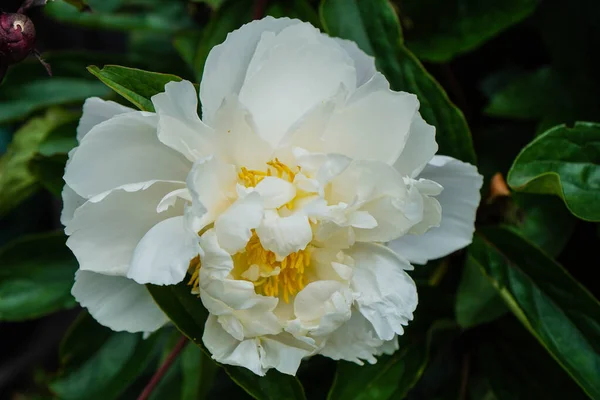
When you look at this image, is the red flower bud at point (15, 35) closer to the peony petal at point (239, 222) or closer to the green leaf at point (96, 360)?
the peony petal at point (239, 222)

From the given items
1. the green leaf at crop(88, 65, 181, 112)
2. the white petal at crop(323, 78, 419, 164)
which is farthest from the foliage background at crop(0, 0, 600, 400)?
the white petal at crop(323, 78, 419, 164)

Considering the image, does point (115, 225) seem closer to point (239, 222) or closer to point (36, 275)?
point (239, 222)

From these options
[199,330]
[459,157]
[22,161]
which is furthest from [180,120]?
[22,161]

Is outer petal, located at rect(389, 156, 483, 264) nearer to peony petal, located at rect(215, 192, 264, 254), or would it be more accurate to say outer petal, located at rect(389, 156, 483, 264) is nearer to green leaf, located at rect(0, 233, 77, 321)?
peony petal, located at rect(215, 192, 264, 254)

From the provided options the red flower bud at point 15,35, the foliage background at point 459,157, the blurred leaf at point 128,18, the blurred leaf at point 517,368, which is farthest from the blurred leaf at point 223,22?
the blurred leaf at point 517,368

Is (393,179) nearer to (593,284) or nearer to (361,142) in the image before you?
(361,142)
